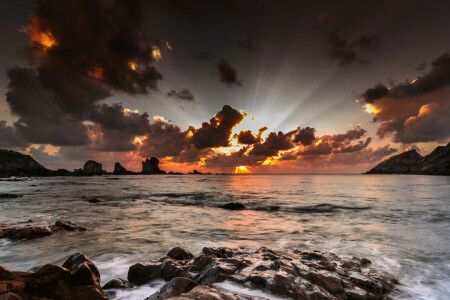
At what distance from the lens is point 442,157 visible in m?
122

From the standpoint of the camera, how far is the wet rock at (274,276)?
11.7 feet

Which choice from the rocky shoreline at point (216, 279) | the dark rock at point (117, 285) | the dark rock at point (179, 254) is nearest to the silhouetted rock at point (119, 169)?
the dark rock at point (179, 254)

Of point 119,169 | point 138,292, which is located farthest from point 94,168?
point 138,292

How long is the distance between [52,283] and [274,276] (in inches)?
140

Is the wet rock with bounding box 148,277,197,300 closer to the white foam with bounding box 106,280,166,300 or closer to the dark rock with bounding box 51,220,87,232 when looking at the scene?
the white foam with bounding box 106,280,166,300

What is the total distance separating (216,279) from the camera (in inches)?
159

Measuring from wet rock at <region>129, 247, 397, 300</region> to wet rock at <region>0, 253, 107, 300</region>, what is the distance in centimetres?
109

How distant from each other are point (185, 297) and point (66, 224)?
361 inches

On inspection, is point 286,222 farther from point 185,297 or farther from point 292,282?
point 185,297

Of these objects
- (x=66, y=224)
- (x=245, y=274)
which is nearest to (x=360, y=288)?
(x=245, y=274)

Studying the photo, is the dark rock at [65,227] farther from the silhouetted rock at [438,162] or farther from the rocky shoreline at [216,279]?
the silhouetted rock at [438,162]

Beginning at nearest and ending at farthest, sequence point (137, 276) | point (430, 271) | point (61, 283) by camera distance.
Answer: point (61, 283) → point (137, 276) → point (430, 271)

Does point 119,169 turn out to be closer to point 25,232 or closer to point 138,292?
point 25,232

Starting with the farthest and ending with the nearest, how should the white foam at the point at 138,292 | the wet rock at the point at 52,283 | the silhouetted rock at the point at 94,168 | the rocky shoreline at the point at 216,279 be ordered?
the silhouetted rock at the point at 94,168
the white foam at the point at 138,292
the rocky shoreline at the point at 216,279
the wet rock at the point at 52,283
